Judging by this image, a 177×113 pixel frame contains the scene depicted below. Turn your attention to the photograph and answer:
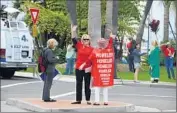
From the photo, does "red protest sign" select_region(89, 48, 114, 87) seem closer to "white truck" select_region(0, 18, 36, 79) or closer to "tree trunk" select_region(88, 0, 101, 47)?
"tree trunk" select_region(88, 0, 101, 47)

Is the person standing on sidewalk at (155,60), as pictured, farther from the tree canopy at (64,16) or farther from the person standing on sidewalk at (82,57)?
the tree canopy at (64,16)

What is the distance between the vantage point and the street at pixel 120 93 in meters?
15.5

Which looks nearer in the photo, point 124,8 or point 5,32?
point 5,32

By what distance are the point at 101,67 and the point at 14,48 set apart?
460 inches

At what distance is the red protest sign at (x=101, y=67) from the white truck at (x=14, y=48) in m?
11.2

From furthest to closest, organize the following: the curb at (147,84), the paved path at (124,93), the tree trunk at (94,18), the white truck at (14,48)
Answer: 1. the white truck at (14,48)
2. the curb at (147,84)
3. the tree trunk at (94,18)
4. the paved path at (124,93)

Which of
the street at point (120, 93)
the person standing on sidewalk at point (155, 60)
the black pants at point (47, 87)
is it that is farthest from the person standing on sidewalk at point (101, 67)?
the person standing on sidewalk at point (155, 60)

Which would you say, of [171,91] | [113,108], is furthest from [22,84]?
[113,108]

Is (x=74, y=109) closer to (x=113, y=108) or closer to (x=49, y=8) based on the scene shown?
(x=113, y=108)

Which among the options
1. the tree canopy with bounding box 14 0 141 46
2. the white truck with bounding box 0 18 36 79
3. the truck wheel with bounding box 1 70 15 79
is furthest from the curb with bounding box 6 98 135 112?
the tree canopy with bounding box 14 0 141 46

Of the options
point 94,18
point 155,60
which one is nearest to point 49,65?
point 94,18

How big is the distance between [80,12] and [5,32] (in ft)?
52.5

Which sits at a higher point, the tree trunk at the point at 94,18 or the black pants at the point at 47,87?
→ the tree trunk at the point at 94,18

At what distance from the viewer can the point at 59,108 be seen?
1269cm
